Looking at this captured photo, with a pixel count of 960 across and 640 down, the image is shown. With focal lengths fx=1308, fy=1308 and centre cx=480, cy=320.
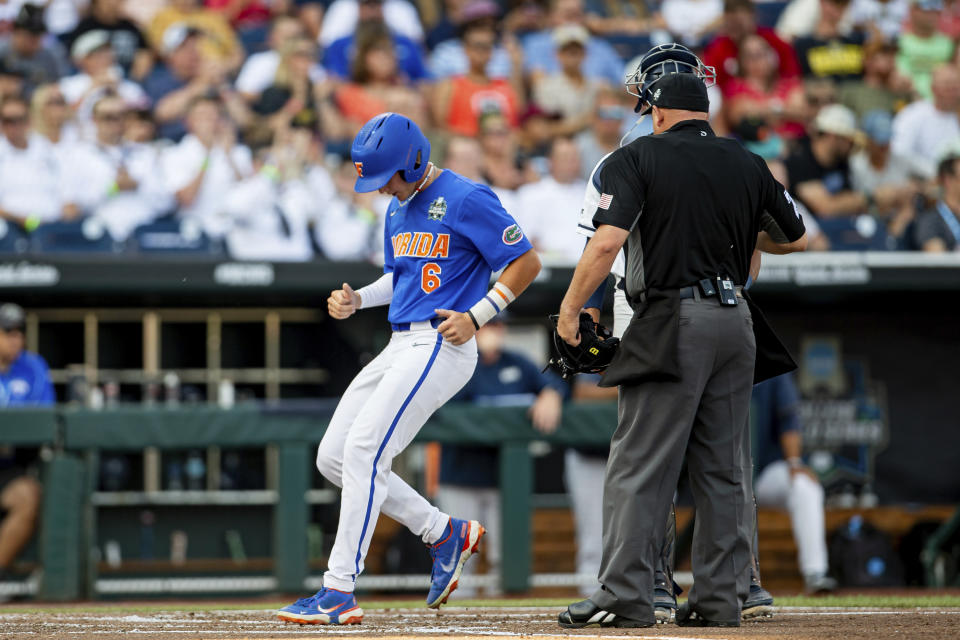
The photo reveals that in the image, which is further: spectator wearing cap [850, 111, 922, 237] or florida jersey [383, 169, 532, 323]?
spectator wearing cap [850, 111, 922, 237]

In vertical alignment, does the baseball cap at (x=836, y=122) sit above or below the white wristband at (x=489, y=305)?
above

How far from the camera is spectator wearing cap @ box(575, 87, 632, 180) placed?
980cm

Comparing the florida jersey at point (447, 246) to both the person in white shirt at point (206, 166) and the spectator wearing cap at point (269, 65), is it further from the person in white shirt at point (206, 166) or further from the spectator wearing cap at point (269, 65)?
the spectator wearing cap at point (269, 65)

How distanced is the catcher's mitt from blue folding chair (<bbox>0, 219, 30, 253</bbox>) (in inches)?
216

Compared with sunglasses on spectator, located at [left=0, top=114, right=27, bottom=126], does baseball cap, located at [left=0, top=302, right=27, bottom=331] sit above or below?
below

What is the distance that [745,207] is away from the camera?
4.14 meters

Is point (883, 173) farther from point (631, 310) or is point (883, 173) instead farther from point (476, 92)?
point (631, 310)

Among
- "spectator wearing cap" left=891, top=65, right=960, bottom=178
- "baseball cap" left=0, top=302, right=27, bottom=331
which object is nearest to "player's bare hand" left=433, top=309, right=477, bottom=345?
"baseball cap" left=0, top=302, right=27, bottom=331

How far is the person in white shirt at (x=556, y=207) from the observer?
30.2 ft

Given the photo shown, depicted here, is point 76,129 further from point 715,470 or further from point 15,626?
point 715,470

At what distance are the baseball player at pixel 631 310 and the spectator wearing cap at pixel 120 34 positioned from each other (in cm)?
664

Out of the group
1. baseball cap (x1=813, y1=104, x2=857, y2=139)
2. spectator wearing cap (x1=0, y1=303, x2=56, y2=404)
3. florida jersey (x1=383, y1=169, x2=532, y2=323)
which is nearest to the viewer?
florida jersey (x1=383, y1=169, x2=532, y2=323)

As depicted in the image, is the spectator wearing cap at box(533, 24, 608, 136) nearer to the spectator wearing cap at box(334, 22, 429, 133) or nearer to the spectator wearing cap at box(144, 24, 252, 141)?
the spectator wearing cap at box(334, 22, 429, 133)

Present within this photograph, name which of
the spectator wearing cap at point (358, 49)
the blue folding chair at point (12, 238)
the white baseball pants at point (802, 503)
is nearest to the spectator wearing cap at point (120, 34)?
the spectator wearing cap at point (358, 49)
